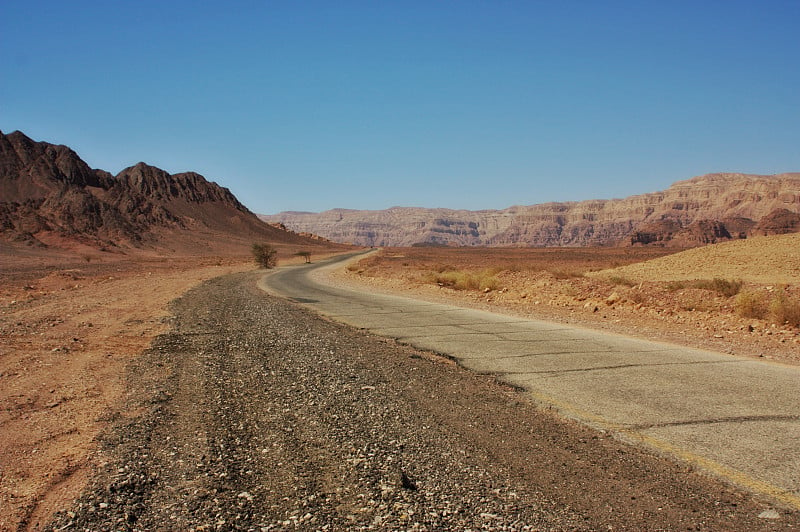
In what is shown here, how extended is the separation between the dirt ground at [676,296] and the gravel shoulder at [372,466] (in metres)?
6.16

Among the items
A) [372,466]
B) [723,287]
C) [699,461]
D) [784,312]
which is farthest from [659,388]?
[723,287]

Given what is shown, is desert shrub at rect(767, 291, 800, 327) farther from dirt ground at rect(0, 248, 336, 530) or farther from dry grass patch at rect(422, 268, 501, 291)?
dirt ground at rect(0, 248, 336, 530)

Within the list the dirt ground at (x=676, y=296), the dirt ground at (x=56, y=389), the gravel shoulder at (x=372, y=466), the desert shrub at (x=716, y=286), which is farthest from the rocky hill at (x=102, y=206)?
the gravel shoulder at (x=372, y=466)

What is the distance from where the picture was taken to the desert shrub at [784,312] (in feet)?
41.4

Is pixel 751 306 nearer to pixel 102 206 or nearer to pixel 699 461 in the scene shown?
pixel 699 461

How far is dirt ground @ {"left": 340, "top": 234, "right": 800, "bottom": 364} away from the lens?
11891mm

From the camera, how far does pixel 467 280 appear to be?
85.4 feet

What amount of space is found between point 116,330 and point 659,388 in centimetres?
1138

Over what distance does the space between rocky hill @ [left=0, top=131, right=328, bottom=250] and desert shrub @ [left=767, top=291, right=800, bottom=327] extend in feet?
274

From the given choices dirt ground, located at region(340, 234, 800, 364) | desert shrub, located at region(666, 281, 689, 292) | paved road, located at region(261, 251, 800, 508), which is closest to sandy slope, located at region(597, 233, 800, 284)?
Result: dirt ground, located at region(340, 234, 800, 364)

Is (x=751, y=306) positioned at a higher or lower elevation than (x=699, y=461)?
higher

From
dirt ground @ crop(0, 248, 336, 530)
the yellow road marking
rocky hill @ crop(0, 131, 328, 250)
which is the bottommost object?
dirt ground @ crop(0, 248, 336, 530)

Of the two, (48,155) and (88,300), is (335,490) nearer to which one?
(88,300)

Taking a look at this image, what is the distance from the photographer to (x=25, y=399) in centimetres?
687
